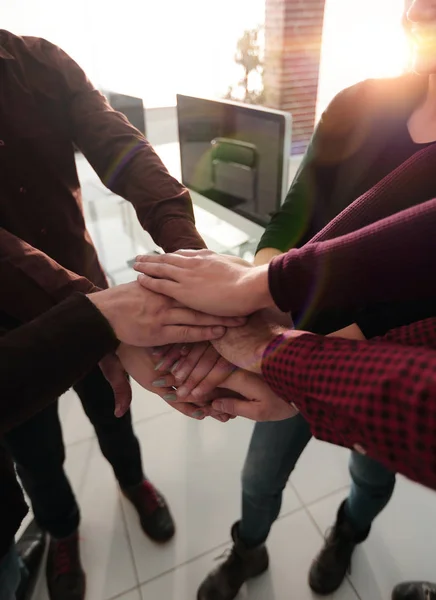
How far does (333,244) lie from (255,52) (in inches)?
127

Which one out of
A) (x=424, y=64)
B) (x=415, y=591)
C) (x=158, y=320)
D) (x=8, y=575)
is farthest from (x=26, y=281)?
(x=415, y=591)

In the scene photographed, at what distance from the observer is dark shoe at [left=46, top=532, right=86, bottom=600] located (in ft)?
3.88

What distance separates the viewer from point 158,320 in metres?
0.78

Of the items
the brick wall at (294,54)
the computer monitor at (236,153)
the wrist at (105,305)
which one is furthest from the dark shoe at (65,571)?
the brick wall at (294,54)

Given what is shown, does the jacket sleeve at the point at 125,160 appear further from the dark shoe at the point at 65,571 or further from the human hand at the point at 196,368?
the dark shoe at the point at 65,571

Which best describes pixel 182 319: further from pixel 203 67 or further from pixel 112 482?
pixel 203 67

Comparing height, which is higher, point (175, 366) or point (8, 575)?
point (175, 366)

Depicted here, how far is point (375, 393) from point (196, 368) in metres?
0.45

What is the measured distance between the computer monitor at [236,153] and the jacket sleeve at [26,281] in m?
0.99

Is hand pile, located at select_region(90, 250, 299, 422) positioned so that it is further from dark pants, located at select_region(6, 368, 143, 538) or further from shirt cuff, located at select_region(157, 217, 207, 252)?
dark pants, located at select_region(6, 368, 143, 538)

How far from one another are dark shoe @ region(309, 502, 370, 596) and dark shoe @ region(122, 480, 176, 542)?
475mm

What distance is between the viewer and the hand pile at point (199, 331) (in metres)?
0.73

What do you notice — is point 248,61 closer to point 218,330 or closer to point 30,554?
point 218,330

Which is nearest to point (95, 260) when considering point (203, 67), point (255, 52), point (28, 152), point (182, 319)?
point (28, 152)
